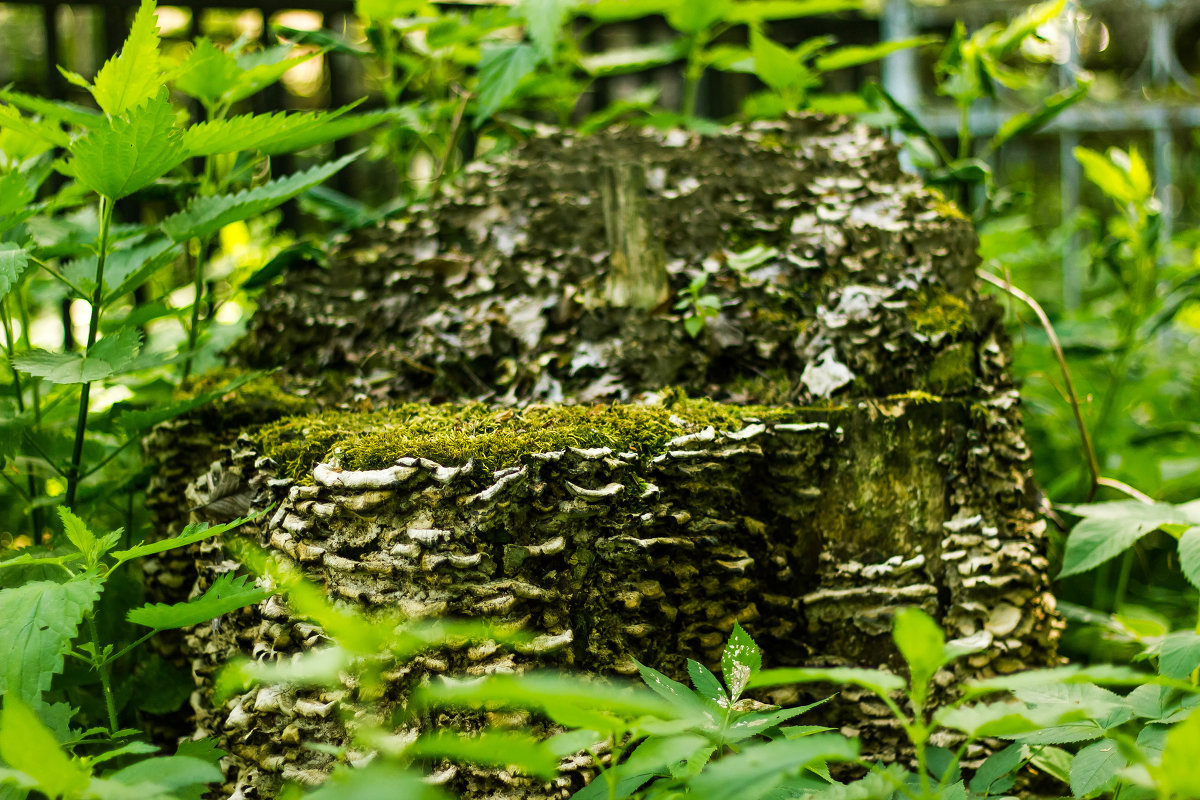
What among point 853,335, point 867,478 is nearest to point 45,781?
point 867,478

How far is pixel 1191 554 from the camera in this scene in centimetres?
114

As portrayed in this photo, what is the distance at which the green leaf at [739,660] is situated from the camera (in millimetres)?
965

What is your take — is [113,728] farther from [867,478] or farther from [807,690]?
[867,478]

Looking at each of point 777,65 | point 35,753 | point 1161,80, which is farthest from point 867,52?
point 1161,80

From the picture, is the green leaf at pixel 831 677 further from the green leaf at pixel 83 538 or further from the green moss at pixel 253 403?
the green moss at pixel 253 403

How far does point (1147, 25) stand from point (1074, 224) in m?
1.98

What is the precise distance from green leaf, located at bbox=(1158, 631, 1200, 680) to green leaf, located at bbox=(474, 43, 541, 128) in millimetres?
1497

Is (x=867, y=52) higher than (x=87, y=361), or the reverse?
(x=867, y=52)

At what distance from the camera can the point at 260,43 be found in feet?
9.50

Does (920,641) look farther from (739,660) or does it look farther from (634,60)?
(634,60)

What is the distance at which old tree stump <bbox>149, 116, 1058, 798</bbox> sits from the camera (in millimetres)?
1024

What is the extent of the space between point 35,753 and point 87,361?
0.60 metres

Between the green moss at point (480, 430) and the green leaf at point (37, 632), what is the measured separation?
0.96ft

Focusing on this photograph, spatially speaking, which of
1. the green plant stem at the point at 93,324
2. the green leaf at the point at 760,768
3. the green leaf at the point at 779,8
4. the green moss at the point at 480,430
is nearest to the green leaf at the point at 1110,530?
the green moss at the point at 480,430
